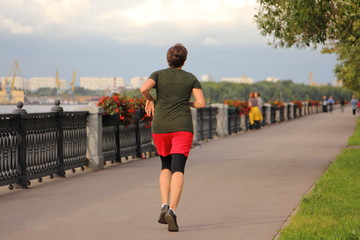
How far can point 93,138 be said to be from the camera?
47.6ft

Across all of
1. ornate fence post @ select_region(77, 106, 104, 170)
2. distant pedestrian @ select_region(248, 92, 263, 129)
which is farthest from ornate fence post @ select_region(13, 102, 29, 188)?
distant pedestrian @ select_region(248, 92, 263, 129)

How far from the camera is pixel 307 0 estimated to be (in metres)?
12.3

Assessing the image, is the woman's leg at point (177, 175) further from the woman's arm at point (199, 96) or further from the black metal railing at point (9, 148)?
the black metal railing at point (9, 148)

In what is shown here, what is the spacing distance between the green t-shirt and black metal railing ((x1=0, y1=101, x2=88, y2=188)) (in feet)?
13.4

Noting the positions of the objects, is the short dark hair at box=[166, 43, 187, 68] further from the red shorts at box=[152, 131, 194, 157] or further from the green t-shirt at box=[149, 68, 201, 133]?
the red shorts at box=[152, 131, 194, 157]

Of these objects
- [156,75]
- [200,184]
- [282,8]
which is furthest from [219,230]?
[282,8]

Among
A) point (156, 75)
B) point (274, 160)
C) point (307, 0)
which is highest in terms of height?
point (307, 0)

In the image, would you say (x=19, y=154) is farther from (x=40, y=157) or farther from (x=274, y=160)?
(x=274, y=160)

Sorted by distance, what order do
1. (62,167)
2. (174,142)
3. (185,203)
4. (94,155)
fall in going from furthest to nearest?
(94,155), (62,167), (185,203), (174,142)

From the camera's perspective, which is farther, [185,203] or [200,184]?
[200,184]

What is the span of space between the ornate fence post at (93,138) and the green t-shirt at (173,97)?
7.31 m

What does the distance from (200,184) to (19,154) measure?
3015 mm

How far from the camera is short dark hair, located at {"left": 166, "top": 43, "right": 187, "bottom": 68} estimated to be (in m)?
7.36

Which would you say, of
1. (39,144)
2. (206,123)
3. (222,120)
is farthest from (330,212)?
(222,120)
